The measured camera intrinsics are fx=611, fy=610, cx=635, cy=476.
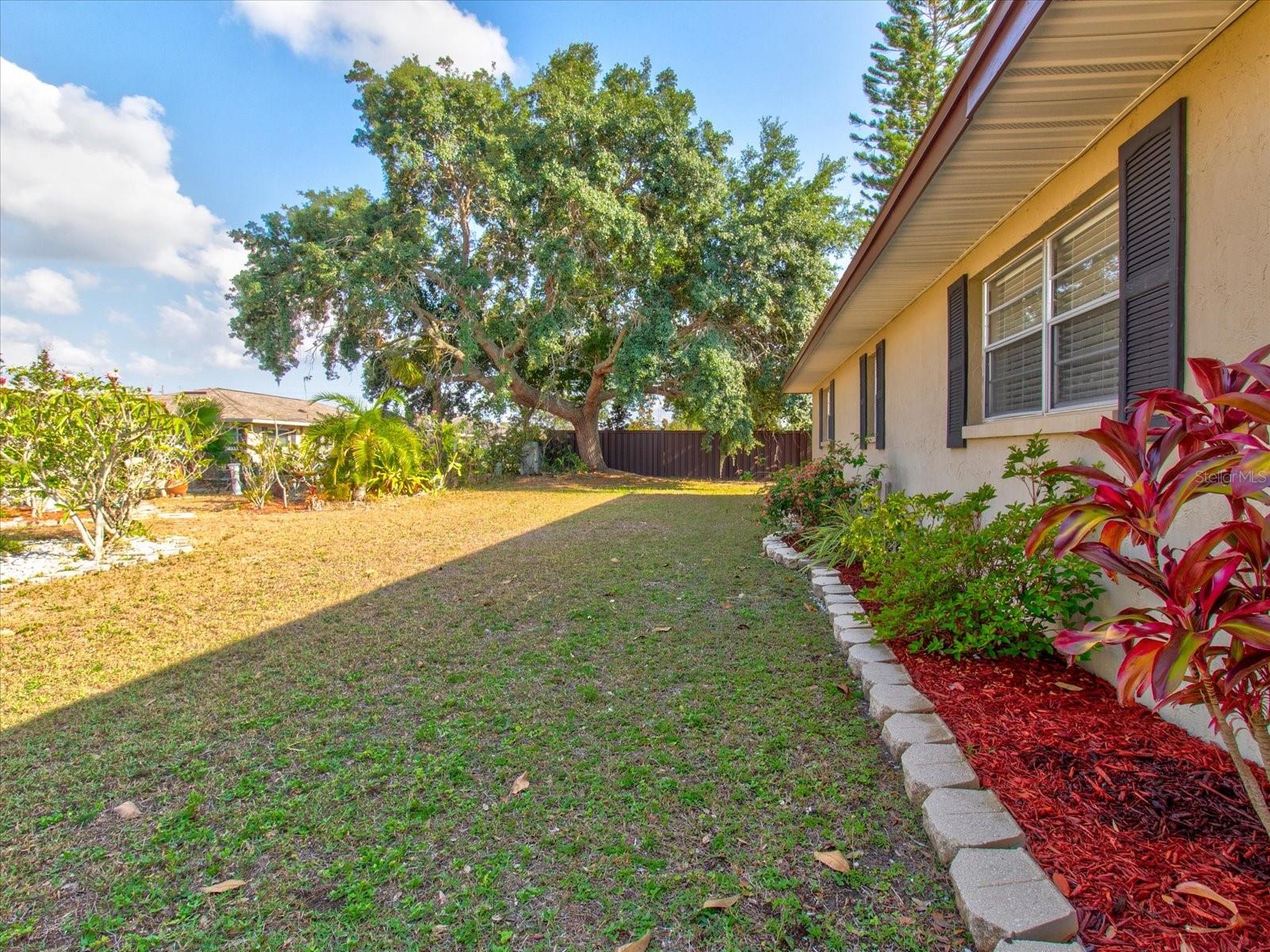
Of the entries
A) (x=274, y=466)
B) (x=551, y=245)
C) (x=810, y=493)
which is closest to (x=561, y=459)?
(x=551, y=245)

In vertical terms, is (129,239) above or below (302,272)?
above

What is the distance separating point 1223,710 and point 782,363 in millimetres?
15804

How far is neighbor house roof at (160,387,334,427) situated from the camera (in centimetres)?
1705

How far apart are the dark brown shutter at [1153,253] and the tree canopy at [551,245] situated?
11.6m

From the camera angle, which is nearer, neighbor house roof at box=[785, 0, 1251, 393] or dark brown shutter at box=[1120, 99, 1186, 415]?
neighbor house roof at box=[785, 0, 1251, 393]

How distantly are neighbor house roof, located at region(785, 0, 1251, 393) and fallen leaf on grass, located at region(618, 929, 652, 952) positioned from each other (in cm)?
297

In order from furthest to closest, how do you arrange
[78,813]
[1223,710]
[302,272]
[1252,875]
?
[302,272]
[78,813]
[1252,875]
[1223,710]

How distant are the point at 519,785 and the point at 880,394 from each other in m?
6.66

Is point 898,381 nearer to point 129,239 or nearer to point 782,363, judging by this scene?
point 782,363

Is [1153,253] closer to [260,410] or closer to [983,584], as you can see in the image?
[983,584]

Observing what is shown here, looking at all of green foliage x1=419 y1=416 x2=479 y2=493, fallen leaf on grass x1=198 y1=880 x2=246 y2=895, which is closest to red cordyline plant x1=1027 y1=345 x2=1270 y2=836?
fallen leaf on grass x1=198 y1=880 x2=246 y2=895

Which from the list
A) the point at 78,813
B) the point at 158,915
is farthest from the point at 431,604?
the point at 158,915

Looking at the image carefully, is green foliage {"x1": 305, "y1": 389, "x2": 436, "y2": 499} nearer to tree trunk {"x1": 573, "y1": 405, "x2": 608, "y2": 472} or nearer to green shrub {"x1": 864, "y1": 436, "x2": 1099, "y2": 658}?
tree trunk {"x1": 573, "y1": 405, "x2": 608, "y2": 472}

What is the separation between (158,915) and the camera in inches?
67.1
